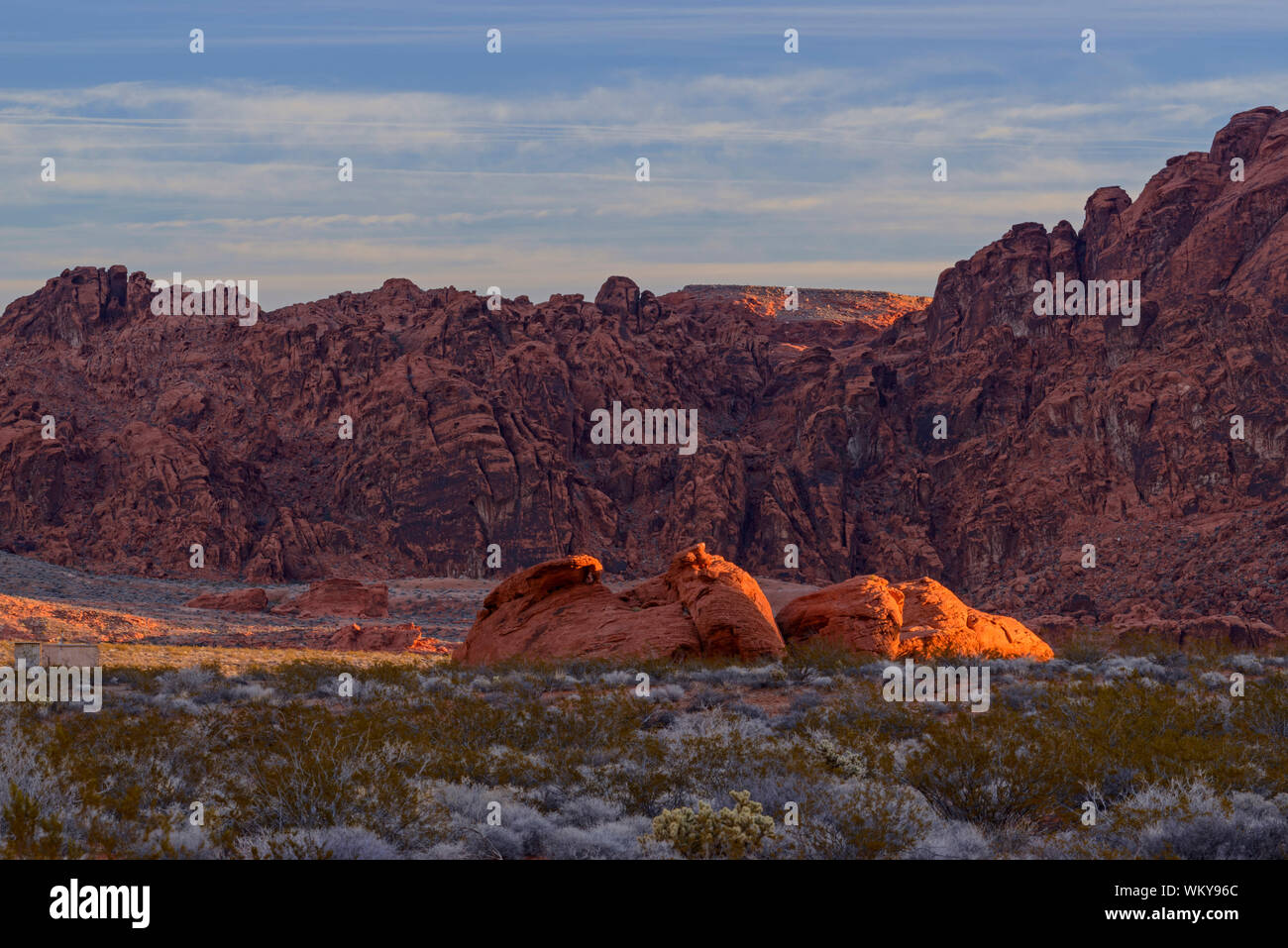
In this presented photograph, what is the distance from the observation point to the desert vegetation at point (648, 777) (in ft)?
28.3

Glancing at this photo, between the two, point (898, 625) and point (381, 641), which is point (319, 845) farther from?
point (381, 641)

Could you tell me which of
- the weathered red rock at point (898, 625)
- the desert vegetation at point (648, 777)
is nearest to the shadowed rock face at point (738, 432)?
the weathered red rock at point (898, 625)

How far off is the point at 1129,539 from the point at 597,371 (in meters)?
54.1

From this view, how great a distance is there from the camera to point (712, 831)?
870 cm

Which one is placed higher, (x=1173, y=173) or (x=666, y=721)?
(x=1173, y=173)

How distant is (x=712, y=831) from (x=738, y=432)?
98125 millimetres

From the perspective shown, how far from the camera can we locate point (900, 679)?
20203mm

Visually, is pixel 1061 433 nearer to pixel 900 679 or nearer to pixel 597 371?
pixel 597 371

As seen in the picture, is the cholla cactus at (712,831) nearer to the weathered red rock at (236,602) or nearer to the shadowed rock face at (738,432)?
the shadowed rock face at (738,432)

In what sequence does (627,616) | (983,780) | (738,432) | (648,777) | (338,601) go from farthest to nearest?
1. (738,432)
2. (338,601)
3. (627,616)
4. (648,777)
5. (983,780)

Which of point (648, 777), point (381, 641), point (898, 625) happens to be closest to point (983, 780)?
point (648, 777)

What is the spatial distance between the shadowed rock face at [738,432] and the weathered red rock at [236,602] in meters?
19.9

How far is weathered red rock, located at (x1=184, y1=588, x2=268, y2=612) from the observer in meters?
56.6
